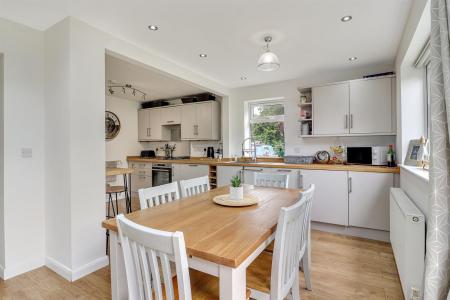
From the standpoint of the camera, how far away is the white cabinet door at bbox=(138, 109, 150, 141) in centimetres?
Answer: 530

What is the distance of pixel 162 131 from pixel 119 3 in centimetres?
345

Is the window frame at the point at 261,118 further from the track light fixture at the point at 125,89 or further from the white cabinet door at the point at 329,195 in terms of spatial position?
the track light fixture at the point at 125,89

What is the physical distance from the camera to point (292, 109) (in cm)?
387

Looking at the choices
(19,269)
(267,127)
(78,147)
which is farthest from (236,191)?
(267,127)

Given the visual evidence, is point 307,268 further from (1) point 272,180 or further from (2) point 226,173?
(2) point 226,173

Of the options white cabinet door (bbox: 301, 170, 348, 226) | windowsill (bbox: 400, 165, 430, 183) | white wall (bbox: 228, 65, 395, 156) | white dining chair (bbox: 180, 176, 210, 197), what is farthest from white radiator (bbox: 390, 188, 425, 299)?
white wall (bbox: 228, 65, 395, 156)

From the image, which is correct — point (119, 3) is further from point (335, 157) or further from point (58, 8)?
point (335, 157)

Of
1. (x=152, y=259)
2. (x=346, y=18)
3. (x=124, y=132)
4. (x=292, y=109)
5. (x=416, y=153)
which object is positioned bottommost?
(x=152, y=259)

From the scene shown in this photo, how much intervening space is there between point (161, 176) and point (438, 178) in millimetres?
4296

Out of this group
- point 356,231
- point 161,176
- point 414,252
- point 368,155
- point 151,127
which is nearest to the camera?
point 414,252

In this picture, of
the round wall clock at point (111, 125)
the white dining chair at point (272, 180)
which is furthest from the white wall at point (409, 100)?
the round wall clock at point (111, 125)

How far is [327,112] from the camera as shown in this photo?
10.8 feet

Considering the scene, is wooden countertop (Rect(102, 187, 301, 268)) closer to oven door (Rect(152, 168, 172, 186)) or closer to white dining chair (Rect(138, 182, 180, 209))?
white dining chair (Rect(138, 182, 180, 209))

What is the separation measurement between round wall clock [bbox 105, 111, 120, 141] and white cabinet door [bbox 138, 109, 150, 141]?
0.56m
